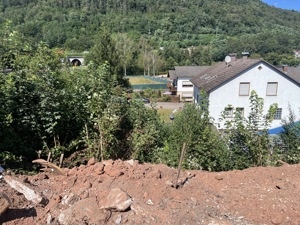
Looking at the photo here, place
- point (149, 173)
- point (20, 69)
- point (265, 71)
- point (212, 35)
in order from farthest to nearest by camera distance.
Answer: point (212, 35), point (265, 71), point (20, 69), point (149, 173)

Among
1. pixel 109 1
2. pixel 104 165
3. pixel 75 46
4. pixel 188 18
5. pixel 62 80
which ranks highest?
pixel 109 1

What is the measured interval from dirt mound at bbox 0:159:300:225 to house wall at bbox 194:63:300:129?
14808 mm

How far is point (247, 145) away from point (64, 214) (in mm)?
4555

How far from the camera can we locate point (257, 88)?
1936cm

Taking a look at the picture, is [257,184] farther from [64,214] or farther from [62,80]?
[62,80]

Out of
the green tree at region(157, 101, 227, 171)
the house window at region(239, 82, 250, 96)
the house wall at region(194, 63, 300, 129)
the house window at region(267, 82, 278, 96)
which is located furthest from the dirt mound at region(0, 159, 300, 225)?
the house window at region(267, 82, 278, 96)

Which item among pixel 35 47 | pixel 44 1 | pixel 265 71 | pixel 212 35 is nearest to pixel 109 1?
pixel 44 1

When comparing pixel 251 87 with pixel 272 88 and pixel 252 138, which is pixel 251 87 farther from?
pixel 252 138

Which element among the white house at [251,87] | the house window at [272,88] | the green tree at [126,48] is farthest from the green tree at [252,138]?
the green tree at [126,48]

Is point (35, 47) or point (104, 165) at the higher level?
point (35, 47)

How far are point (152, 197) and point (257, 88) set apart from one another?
18.2 meters

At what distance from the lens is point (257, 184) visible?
13.8ft

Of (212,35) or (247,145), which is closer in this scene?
(247,145)

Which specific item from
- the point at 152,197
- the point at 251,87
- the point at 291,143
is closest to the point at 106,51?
the point at 251,87
